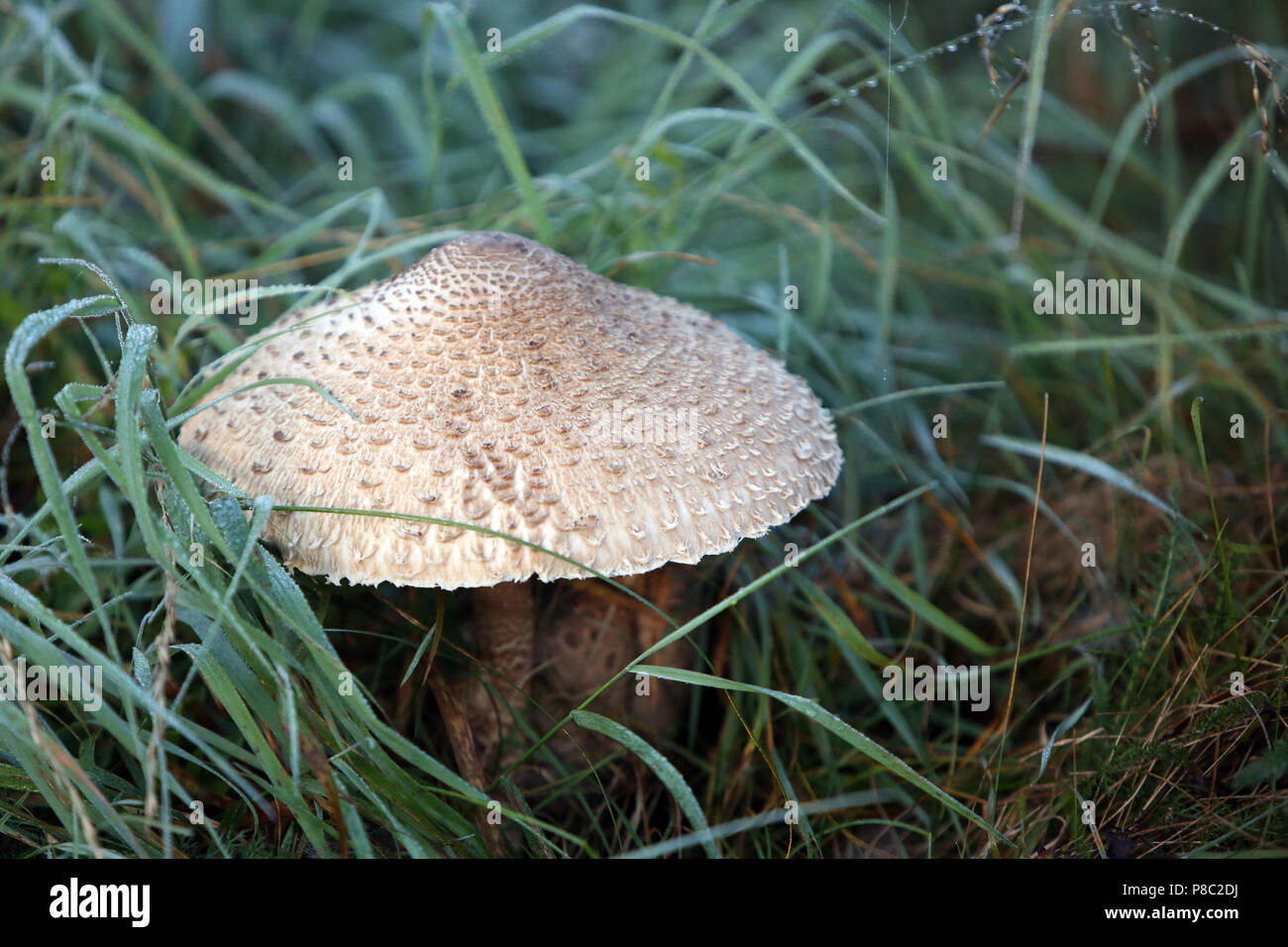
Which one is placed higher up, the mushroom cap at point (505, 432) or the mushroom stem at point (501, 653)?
the mushroom cap at point (505, 432)

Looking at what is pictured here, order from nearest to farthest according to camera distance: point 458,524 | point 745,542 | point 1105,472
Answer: point 458,524 → point 1105,472 → point 745,542

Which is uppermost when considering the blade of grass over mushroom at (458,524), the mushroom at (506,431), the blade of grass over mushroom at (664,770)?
the mushroom at (506,431)

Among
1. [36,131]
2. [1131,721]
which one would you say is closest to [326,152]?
[36,131]

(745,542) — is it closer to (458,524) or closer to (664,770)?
(664,770)

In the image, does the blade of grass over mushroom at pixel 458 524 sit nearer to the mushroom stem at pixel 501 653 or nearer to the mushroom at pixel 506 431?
the mushroom at pixel 506 431

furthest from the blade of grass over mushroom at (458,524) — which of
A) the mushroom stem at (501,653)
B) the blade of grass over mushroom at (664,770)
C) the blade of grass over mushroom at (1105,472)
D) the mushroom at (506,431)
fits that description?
the blade of grass over mushroom at (1105,472)

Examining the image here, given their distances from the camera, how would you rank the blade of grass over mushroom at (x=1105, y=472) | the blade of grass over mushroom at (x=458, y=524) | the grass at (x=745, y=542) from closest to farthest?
the blade of grass over mushroom at (x=458, y=524)
the grass at (x=745, y=542)
the blade of grass over mushroom at (x=1105, y=472)

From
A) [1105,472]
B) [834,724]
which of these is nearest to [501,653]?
[834,724]
